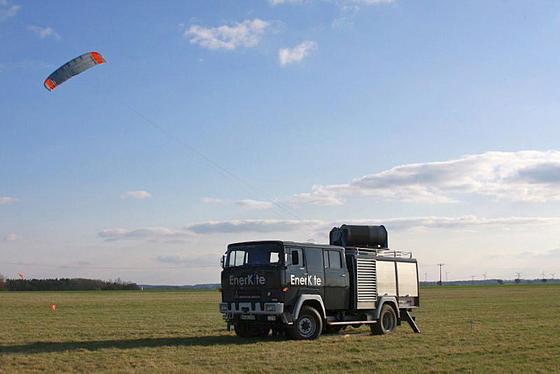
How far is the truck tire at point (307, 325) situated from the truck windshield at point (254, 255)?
69.0 inches

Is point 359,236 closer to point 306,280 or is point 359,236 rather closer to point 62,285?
point 306,280

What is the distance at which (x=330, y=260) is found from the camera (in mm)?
21625

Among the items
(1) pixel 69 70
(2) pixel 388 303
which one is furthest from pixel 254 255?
(1) pixel 69 70

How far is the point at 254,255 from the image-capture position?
67.1 feet

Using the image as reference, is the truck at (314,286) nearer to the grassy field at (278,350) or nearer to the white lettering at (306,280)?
the white lettering at (306,280)

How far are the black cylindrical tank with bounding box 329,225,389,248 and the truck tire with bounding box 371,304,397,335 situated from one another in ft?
7.02

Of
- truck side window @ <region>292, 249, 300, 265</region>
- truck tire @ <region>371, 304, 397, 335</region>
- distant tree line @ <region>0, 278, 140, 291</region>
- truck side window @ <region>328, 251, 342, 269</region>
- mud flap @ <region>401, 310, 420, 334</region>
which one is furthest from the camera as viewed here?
distant tree line @ <region>0, 278, 140, 291</region>

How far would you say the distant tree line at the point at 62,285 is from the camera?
132125mm

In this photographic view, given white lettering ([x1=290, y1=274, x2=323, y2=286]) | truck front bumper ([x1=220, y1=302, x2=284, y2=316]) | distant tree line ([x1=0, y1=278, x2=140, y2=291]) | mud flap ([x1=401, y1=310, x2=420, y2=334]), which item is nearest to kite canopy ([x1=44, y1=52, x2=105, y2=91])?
truck front bumper ([x1=220, y1=302, x2=284, y2=316])

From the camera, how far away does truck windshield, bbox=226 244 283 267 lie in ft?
65.7

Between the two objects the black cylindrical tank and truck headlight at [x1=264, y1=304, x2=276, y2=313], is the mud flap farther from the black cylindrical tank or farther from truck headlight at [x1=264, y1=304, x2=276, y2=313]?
truck headlight at [x1=264, y1=304, x2=276, y2=313]

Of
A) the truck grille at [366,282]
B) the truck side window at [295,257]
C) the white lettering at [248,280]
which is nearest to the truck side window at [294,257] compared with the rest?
the truck side window at [295,257]

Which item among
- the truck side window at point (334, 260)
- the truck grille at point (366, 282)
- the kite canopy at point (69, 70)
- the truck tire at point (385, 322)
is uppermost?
the kite canopy at point (69, 70)

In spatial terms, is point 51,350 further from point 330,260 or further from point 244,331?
point 330,260
